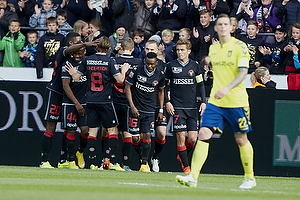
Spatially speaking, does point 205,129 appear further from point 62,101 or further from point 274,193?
point 62,101

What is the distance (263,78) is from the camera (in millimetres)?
13625

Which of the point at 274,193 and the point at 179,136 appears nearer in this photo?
the point at 274,193

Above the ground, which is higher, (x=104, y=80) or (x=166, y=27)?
(x=166, y=27)

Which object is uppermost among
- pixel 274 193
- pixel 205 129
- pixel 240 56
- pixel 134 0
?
pixel 134 0

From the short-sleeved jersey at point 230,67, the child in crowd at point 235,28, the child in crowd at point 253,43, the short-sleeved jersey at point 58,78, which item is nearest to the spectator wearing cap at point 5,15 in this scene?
the short-sleeved jersey at point 58,78

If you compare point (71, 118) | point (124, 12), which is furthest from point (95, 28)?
point (71, 118)

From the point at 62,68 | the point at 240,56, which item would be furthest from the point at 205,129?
the point at 62,68

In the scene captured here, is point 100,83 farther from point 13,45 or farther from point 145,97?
point 13,45

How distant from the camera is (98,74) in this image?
39.1 ft

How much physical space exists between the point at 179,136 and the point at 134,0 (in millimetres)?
5023

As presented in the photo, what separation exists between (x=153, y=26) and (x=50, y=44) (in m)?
2.77

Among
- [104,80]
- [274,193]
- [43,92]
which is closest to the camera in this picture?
[274,193]

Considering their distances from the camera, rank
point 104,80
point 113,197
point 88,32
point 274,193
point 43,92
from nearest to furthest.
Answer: point 113,197 < point 274,193 < point 104,80 < point 43,92 < point 88,32

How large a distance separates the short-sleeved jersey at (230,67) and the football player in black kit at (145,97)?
11.7 ft
